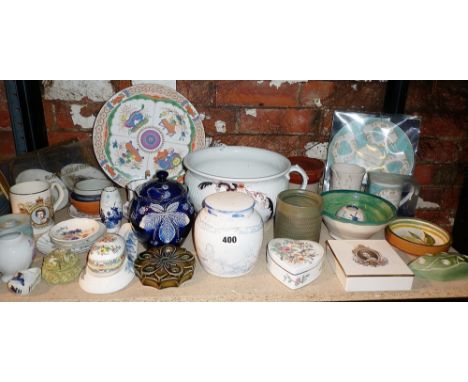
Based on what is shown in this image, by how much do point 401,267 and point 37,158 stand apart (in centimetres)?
98

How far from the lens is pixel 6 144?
1232 millimetres

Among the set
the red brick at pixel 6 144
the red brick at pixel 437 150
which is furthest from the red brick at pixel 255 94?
the red brick at pixel 6 144

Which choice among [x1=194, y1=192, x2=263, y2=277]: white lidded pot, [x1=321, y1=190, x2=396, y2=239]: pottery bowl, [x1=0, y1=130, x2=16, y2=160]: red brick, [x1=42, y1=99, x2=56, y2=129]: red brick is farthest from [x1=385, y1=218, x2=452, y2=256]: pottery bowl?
[x1=0, y1=130, x2=16, y2=160]: red brick

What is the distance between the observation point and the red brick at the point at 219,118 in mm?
→ 1222

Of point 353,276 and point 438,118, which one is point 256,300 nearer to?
point 353,276

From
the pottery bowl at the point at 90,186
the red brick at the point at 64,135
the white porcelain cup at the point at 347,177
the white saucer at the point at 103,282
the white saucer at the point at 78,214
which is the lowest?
the white saucer at the point at 103,282

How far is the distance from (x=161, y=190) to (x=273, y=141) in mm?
567

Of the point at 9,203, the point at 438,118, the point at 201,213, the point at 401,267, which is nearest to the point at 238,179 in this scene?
the point at 201,213

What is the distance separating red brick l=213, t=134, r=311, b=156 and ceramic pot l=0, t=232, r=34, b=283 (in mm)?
686

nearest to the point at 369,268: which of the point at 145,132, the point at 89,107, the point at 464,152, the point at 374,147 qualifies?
the point at 374,147

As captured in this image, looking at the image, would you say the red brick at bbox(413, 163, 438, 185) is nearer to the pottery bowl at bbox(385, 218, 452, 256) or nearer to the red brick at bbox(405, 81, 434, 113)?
the red brick at bbox(405, 81, 434, 113)

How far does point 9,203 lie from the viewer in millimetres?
938

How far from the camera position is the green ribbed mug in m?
0.84

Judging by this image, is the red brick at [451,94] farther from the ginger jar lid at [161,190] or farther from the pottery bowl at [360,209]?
the ginger jar lid at [161,190]
